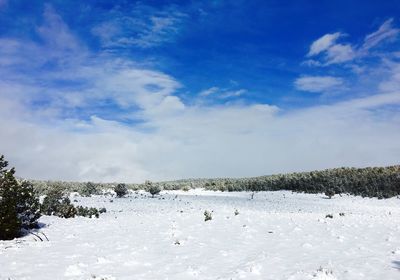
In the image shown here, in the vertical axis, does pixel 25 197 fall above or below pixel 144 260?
above

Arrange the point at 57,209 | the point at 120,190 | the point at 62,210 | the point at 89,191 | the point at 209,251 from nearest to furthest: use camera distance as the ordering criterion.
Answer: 1. the point at 209,251
2. the point at 62,210
3. the point at 57,209
4. the point at 120,190
5. the point at 89,191

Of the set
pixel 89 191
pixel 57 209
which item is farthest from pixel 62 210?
pixel 89 191

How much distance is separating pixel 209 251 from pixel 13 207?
9612mm

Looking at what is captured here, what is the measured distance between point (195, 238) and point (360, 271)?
25.8 ft

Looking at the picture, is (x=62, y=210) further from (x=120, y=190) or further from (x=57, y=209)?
(x=120, y=190)

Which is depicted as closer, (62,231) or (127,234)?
(127,234)

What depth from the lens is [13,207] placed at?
19.3m

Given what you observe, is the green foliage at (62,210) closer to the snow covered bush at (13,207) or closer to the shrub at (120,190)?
the snow covered bush at (13,207)

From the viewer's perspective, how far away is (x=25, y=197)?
21.0 m

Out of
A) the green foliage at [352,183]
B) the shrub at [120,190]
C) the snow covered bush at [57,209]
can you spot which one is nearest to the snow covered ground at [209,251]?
the snow covered bush at [57,209]

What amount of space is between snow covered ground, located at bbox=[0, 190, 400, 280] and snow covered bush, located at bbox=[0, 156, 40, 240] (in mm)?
826

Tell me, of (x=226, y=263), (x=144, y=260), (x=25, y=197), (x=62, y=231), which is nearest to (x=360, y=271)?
(x=226, y=263)

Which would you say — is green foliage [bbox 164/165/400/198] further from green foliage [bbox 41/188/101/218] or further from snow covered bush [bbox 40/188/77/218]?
snow covered bush [bbox 40/188/77/218]

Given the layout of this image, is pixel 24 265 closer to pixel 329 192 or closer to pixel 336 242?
pixel 336 242
